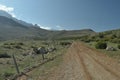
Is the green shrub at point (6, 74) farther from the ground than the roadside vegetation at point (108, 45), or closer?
closer

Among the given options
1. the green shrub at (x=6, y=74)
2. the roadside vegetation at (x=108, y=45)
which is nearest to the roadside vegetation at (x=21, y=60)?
the green shrub at (x=6, y=74)

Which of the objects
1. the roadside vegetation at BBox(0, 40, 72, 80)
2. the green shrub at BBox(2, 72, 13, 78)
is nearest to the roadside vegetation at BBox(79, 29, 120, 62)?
the roadside vegetation at BBox(0, 40, 72, 80)

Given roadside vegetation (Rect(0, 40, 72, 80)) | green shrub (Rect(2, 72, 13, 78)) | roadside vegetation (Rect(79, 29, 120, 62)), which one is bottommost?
green shrub (Rect(2, 72, 13, 78))

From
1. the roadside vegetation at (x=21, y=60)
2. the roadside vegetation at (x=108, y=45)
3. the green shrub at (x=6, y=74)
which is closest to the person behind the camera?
the green shrub at (x=6, y=74)

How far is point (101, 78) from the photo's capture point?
586 inches

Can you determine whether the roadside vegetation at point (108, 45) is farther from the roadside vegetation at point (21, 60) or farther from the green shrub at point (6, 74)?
the green shrub at point (6, 74)

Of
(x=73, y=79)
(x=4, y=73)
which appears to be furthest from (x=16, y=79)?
(x=73, y=79)

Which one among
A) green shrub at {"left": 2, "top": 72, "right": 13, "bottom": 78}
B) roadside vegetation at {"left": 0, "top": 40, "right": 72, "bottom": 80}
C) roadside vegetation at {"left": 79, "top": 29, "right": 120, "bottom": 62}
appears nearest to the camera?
green shrub at {"left": 2, "top": 72, "right": 13, "bottom": 78}

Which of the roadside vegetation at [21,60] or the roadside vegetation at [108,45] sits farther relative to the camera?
the roadside vegetation at [108,45]

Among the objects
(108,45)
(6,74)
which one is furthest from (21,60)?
(108,45)

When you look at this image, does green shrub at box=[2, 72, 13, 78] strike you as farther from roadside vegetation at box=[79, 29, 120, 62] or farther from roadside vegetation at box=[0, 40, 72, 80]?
roadside vegetation at box=[79, 29, 120, 62]

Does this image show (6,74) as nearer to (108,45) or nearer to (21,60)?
(21,60)

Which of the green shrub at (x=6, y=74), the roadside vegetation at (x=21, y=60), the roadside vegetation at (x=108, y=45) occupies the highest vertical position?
the roadside vegetation at (x=108, y=45)

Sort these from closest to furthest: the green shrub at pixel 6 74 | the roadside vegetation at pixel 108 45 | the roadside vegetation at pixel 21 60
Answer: the green shrub at pixel 6 74
the roadside vegetation at pixel 21 60
the roadside vegetation at pixel 108 45
